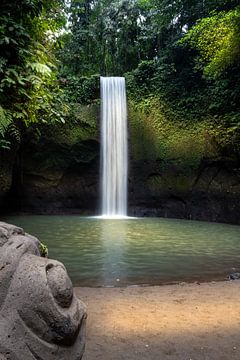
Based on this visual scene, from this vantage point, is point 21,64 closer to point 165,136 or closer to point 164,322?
point 164,322

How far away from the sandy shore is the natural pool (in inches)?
37.0

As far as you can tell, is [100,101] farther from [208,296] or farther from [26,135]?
[208,296]

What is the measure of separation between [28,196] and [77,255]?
36.0ft

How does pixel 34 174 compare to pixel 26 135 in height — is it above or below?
below

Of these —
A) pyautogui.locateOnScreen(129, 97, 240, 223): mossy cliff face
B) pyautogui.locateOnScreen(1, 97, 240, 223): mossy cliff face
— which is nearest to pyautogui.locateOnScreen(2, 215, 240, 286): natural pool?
pyautogui.locateOnScreen(129, 97, 240, 223): mossy cliff face

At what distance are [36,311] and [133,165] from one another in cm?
1616

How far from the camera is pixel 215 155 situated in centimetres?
1532

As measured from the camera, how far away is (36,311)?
1.69 m

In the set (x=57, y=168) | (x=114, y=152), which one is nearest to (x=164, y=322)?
(x=114, y=152)

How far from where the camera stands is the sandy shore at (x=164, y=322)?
2.97 m

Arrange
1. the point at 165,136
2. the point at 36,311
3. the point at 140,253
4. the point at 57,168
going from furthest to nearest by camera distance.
Answer: the point at 57,168 → the point at 165,136 → the point at 140,253 → the point at 36,311

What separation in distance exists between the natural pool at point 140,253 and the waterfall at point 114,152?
5.32 m

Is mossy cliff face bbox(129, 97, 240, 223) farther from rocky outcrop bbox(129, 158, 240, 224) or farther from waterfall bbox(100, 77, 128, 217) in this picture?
waterfall bbox(100, 77, 128, 217)

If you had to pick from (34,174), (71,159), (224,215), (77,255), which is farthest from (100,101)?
(77,255)
